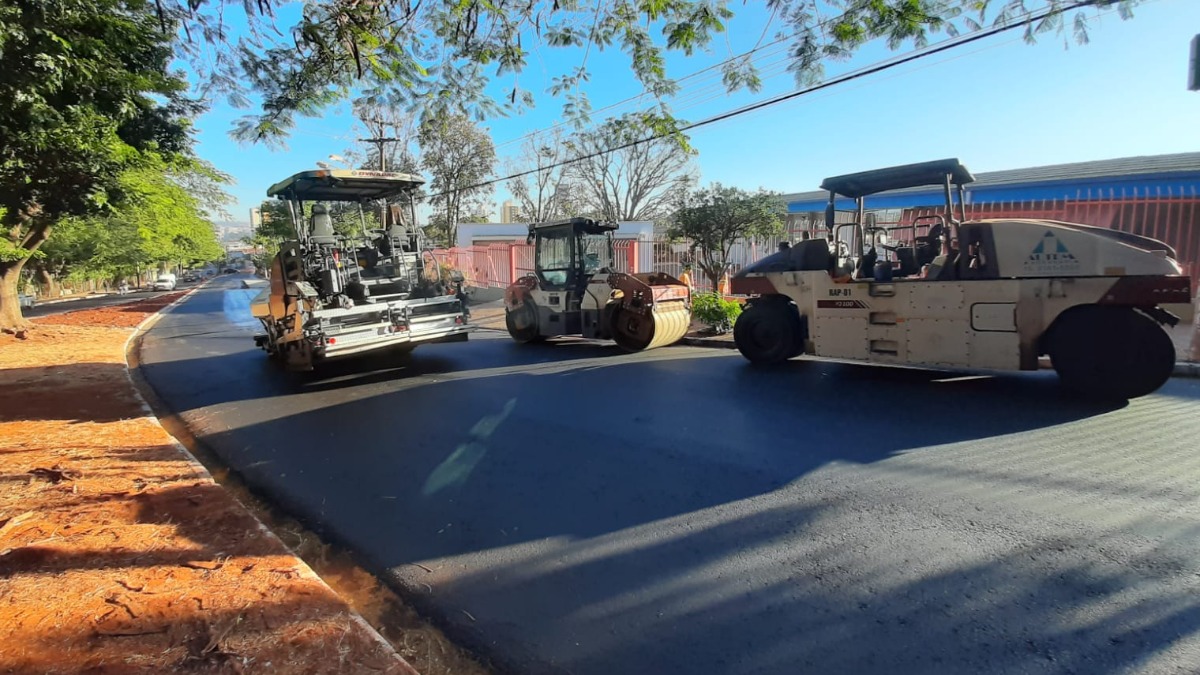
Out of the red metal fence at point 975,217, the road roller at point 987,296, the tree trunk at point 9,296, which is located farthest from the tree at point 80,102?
the road roller at point 987,296

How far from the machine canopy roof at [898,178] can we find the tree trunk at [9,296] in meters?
18.8

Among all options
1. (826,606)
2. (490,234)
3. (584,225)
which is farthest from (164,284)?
(826,606)

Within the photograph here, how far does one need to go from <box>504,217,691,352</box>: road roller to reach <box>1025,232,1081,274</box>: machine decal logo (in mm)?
5330

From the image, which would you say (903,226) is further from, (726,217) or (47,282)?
(47,282)

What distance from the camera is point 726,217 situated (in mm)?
13227

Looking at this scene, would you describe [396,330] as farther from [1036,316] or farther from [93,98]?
[1036,316]

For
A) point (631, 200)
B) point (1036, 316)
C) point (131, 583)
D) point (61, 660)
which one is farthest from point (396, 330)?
point (631, 200)

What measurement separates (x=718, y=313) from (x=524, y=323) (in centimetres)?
383

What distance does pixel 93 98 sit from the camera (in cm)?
750

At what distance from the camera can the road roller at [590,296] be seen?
10461 mm

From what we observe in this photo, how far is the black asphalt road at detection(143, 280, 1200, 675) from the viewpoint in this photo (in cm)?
263

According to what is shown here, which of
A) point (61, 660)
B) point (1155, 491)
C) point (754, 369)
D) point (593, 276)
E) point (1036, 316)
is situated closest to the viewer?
point (61, 660)

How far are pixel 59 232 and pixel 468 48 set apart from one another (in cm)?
2034

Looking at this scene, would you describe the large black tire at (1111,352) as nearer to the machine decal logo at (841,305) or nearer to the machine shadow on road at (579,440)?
the machine shadow on road at (579,440)
